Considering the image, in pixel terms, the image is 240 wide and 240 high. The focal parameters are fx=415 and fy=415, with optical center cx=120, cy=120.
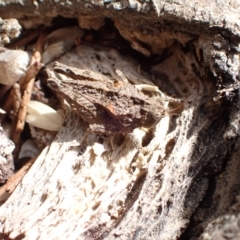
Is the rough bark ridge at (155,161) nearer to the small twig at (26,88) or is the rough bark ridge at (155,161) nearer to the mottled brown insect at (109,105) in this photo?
the mottled brown insect at (109,105)

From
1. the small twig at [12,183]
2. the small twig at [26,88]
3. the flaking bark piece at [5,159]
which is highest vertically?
the small twig at [26,88]

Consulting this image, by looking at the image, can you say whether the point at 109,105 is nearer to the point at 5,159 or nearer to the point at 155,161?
the point at 155,161

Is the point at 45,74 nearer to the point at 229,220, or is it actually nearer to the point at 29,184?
the point at 29,184

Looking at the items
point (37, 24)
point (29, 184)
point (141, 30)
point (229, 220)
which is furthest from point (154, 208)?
point (37, 24)

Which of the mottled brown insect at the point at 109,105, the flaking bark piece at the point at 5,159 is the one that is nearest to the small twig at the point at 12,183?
the flaking bark piece at the point at 5,159

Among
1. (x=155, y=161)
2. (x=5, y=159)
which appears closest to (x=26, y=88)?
(x=5, y=159)

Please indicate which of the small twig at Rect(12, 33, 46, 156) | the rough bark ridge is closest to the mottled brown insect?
the rough bark ridge
